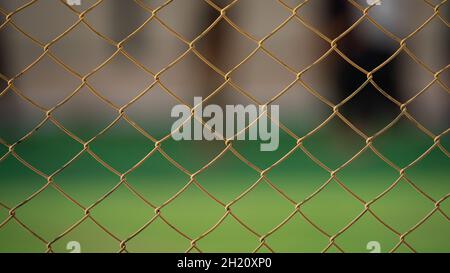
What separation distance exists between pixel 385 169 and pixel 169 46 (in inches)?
142

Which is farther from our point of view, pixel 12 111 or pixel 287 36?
pixel 287 36

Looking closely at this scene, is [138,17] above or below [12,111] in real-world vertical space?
above

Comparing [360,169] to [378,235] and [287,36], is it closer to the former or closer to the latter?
[378,235]

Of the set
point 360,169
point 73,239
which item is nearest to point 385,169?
point 360,169

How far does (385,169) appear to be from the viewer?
3930 millimetres

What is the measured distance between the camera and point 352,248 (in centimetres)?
288

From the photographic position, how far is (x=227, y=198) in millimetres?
3523

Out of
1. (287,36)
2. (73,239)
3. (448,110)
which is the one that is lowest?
(73,239)

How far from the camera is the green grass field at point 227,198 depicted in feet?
9.64

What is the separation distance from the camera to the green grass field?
2.94m
